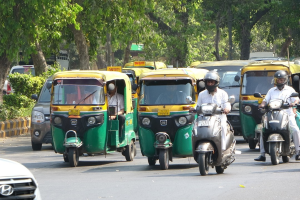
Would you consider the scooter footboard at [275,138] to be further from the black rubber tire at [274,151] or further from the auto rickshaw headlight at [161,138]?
the auto rickshaw headlight at [161,138]

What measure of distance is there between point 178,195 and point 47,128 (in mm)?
9221

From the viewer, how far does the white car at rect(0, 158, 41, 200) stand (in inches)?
225

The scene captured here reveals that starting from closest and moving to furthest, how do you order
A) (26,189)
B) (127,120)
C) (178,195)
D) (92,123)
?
(26,189)
(178,195)
(92,123)
(127,120)

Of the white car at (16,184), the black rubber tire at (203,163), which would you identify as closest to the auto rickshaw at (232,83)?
the black rubber tire at (203,163)

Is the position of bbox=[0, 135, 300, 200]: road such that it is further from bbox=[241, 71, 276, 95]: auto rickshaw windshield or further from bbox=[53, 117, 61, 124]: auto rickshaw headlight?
bbox=[241, 71, 276, 95]: auto rickshaw windshield

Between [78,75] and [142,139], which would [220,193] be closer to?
[142,139]

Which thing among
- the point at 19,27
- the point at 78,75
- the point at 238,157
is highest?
the point at 19,27

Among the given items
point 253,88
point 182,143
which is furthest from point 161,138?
point 253,88

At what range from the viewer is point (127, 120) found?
1504cm

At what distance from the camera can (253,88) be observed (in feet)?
55.1

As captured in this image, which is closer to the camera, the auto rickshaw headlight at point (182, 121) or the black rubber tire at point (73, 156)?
the auto rickshaw headlight at point (182, 121)

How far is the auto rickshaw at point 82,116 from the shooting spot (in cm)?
1380

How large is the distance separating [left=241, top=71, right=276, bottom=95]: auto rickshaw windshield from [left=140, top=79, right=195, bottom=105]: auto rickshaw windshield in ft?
11.9

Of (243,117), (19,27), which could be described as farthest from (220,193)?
(19,27)
